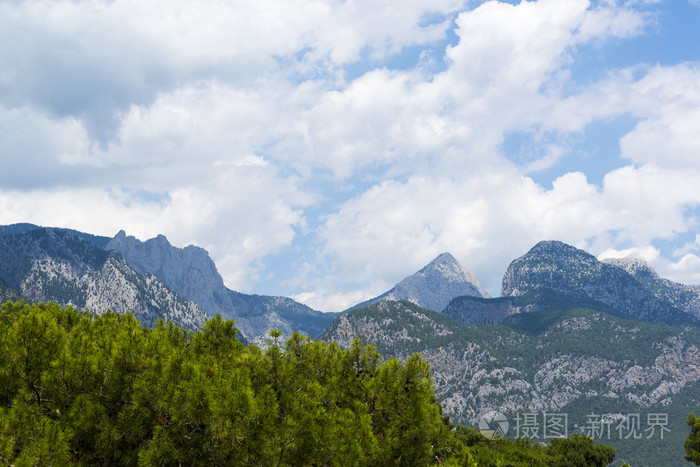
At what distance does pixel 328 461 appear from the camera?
13219 millimetres

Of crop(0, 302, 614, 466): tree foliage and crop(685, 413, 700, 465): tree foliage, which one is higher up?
crop(0, 302, 614, 466): tree foliage

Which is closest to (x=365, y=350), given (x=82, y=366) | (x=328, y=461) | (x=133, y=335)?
(x=328, y=461)

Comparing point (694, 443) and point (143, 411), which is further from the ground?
point (143, 411)

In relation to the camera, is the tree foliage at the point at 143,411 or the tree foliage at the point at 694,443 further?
the tree foliage at the point at 694,443

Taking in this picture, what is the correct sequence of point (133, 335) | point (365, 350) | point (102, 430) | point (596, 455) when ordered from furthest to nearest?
point (596, 455), point (365, 350), point (133, 335), point (102, 430)

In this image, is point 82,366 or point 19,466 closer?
point 19,466

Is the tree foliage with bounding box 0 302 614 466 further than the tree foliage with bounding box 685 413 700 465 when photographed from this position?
No

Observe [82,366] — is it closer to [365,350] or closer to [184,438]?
[184,438]

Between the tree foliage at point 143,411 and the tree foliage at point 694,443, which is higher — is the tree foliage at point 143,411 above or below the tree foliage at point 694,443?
above

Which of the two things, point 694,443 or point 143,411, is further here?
point 694,443

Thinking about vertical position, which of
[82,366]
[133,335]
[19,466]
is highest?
[133,335]

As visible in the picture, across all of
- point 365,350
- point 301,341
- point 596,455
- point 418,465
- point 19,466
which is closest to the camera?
point 19,466

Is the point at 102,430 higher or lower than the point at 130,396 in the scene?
lower

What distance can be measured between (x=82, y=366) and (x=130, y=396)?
159 centimetres
